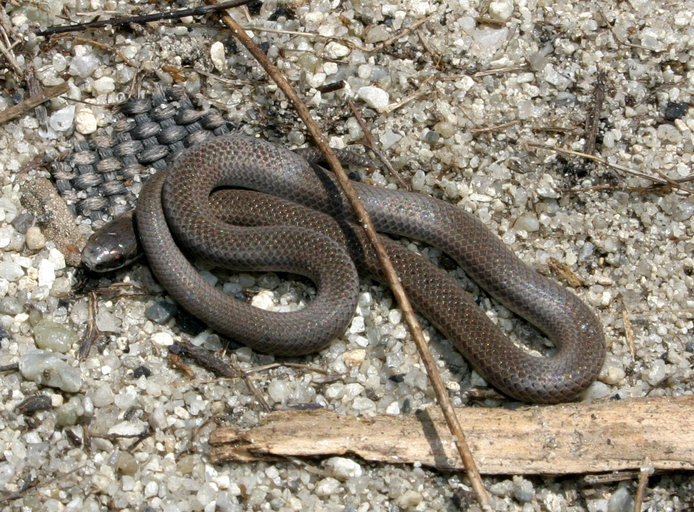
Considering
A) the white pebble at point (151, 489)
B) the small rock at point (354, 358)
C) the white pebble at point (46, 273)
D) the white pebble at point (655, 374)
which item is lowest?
the white pebble at point (151, 489)

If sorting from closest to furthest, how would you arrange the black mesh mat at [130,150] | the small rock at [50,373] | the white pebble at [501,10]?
the small rock at [50,373] → the black mesh mat at [130,150] → the white pebble at [501,10]

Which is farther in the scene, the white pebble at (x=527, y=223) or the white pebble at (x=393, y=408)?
the white pebble at (x=527, y=223)

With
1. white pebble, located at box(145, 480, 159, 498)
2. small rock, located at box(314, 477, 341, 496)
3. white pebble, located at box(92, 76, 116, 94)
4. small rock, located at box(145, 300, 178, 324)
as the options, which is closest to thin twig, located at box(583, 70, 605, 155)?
small rock, located at box(314, 477, 341, 496)

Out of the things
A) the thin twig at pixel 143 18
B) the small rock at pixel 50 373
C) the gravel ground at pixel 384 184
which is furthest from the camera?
the thin twig at pixel 143 18

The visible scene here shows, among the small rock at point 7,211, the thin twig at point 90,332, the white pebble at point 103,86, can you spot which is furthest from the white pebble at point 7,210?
the white pebble at point 103,86

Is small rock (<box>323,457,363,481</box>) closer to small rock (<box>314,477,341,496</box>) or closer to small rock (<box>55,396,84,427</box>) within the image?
small rock (<box>314,477,341,496</box>)

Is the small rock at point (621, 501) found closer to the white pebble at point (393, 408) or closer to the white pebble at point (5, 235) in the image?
the white pebble at point (393, 408)
